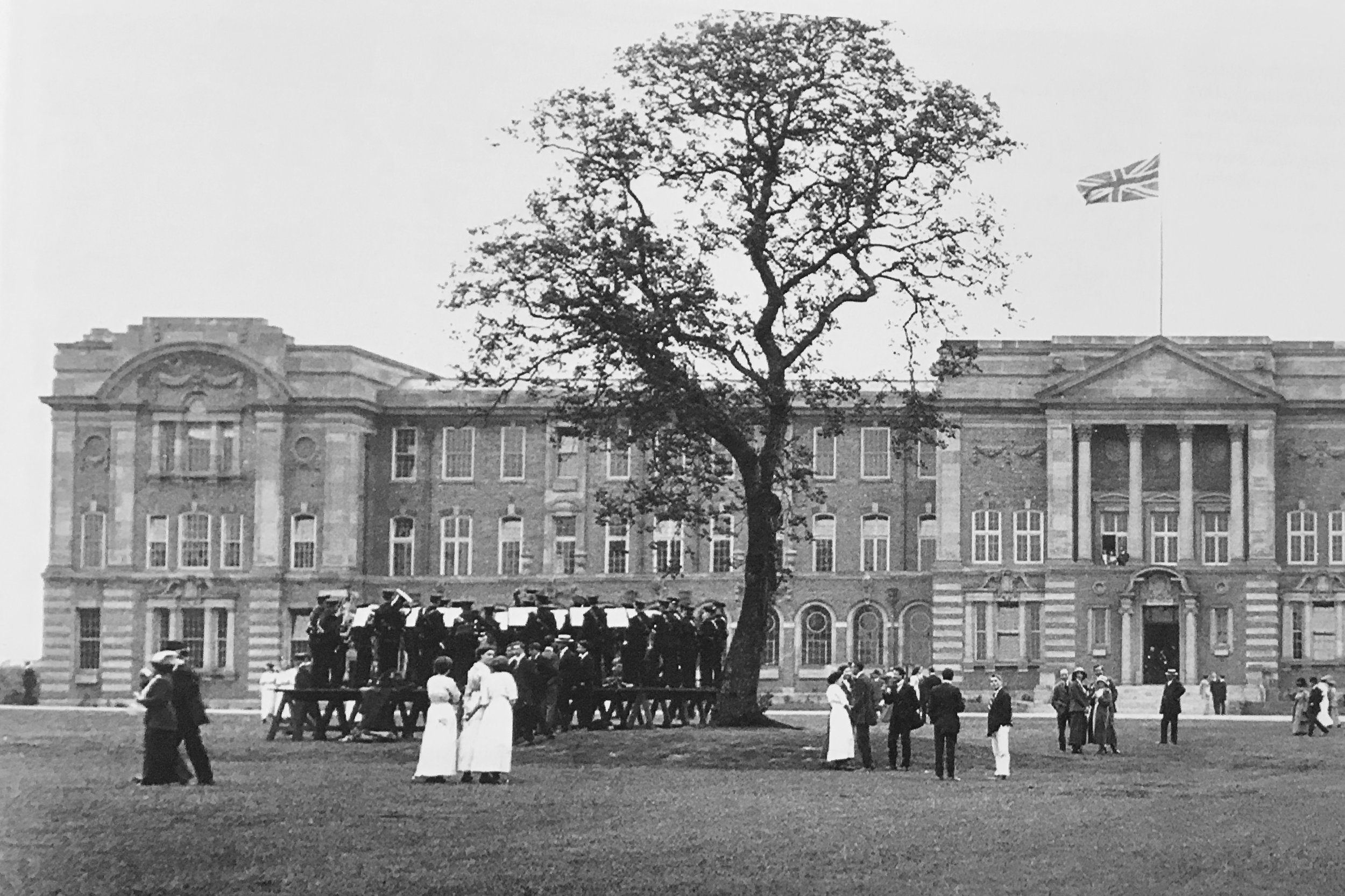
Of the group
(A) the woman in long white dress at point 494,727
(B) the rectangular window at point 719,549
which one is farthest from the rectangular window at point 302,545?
(A) the woman in long white dress at point 494,727

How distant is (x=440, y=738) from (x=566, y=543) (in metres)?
44.9

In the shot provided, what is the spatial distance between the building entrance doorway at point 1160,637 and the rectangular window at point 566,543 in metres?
17.0

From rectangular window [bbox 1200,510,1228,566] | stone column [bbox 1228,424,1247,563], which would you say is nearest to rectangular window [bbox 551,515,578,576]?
rectangular window [bbox 1200,510,1228,566]

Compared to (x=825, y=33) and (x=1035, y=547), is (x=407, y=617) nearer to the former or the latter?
(x=825, y=33)

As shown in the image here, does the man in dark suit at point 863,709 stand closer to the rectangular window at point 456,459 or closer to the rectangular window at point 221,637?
the rectangular window at point 221,637

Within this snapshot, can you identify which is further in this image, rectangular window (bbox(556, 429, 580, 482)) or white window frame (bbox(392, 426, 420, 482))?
white window frame (bbox(392, 426, 420, 482))

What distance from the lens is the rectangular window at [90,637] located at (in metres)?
69.6

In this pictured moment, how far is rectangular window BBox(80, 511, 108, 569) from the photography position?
229 ft

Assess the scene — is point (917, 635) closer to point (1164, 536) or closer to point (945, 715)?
point (1164, 536)

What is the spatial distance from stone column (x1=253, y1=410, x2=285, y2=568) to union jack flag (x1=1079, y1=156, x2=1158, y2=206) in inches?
1234

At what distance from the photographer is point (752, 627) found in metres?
39.4

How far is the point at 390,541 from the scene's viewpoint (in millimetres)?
72188

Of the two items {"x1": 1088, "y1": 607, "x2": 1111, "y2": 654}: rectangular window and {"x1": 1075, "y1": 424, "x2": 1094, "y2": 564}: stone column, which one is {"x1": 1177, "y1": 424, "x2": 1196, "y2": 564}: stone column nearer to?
{"x1": 1075, "y1": 424, "x2": 1094, "y2": 564}: stone column

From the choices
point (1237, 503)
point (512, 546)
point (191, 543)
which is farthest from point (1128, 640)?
point (191, 543)
